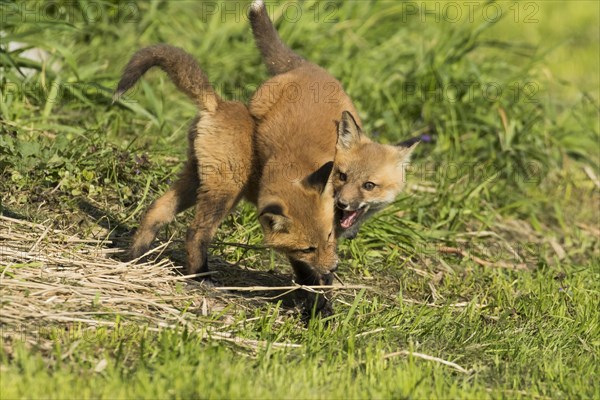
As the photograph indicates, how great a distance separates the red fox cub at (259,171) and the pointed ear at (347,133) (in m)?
0.07

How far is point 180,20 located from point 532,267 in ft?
17.0

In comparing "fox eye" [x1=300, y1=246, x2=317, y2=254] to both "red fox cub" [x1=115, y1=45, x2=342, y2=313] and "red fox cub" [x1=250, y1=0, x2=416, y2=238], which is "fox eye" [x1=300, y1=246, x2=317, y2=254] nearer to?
"red fox cub" [x1=115, y1=45, x2=342, y2=313]

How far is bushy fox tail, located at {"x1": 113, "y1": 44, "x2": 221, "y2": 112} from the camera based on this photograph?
20.6ft

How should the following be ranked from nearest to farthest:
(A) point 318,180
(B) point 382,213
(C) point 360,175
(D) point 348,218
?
(A) point 318,180 → (D) point 348,218 → (C) point 360,175 → (B) point 382,213

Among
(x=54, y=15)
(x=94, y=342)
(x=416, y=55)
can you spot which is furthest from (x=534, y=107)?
(x=94, y=342)

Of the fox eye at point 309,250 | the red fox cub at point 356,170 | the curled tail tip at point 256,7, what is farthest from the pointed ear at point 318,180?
the curled tail tip at point 256,7

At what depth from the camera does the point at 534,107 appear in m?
9.93

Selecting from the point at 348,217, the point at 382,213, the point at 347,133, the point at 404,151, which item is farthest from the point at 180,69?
the point at 382,213

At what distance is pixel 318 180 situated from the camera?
607 cm

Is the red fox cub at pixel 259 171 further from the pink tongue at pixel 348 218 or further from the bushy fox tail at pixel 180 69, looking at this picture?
the pink tongue at pixel 348 218

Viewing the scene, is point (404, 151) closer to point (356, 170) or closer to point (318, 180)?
point (356, 170)

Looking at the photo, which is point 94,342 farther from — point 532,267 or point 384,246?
point 532,267

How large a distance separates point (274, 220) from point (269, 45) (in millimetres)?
2043

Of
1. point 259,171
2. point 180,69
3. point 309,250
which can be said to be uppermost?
point 180,69
